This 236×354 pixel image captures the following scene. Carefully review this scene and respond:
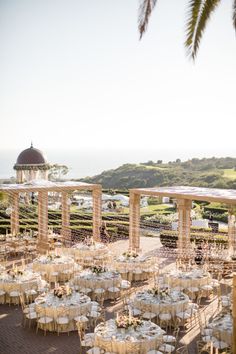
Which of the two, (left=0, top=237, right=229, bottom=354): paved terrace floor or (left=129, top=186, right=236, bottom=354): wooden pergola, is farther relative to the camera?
(left=129, top=186, right=236, bottom=354): wooden pergola

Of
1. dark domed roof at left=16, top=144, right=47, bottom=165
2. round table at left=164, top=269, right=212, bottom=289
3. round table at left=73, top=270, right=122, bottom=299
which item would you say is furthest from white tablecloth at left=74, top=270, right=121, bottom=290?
dark domed roof at left=16, top=144, right=47, bottom=165

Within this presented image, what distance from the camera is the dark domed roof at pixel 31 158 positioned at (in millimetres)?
31164

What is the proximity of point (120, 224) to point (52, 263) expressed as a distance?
9.50m

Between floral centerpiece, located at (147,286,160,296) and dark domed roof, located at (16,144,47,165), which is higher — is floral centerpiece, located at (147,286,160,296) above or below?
below

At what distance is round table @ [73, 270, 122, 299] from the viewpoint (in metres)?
12.7

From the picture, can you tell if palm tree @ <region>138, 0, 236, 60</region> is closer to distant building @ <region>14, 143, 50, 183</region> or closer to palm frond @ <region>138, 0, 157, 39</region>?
palm frond @ <region>138, 0, 157, 39</region>

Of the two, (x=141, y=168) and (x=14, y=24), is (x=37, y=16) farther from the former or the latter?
(x=141, y=168)

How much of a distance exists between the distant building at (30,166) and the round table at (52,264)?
16367 millimetres

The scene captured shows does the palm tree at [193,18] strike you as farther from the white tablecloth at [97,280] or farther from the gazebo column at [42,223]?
the gazebo column at [42,223]

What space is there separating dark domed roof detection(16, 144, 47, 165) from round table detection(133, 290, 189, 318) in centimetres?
2166

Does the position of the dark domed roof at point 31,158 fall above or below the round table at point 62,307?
above

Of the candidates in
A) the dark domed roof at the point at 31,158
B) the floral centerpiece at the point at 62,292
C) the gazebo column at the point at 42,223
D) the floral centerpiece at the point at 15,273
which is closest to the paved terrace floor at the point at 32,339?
the floral centerpiece at the point at 62,292

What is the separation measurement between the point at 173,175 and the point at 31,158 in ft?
89.3

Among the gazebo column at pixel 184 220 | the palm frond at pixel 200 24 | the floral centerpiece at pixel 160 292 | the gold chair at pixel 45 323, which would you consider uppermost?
the palm frond at pixel 200 24
